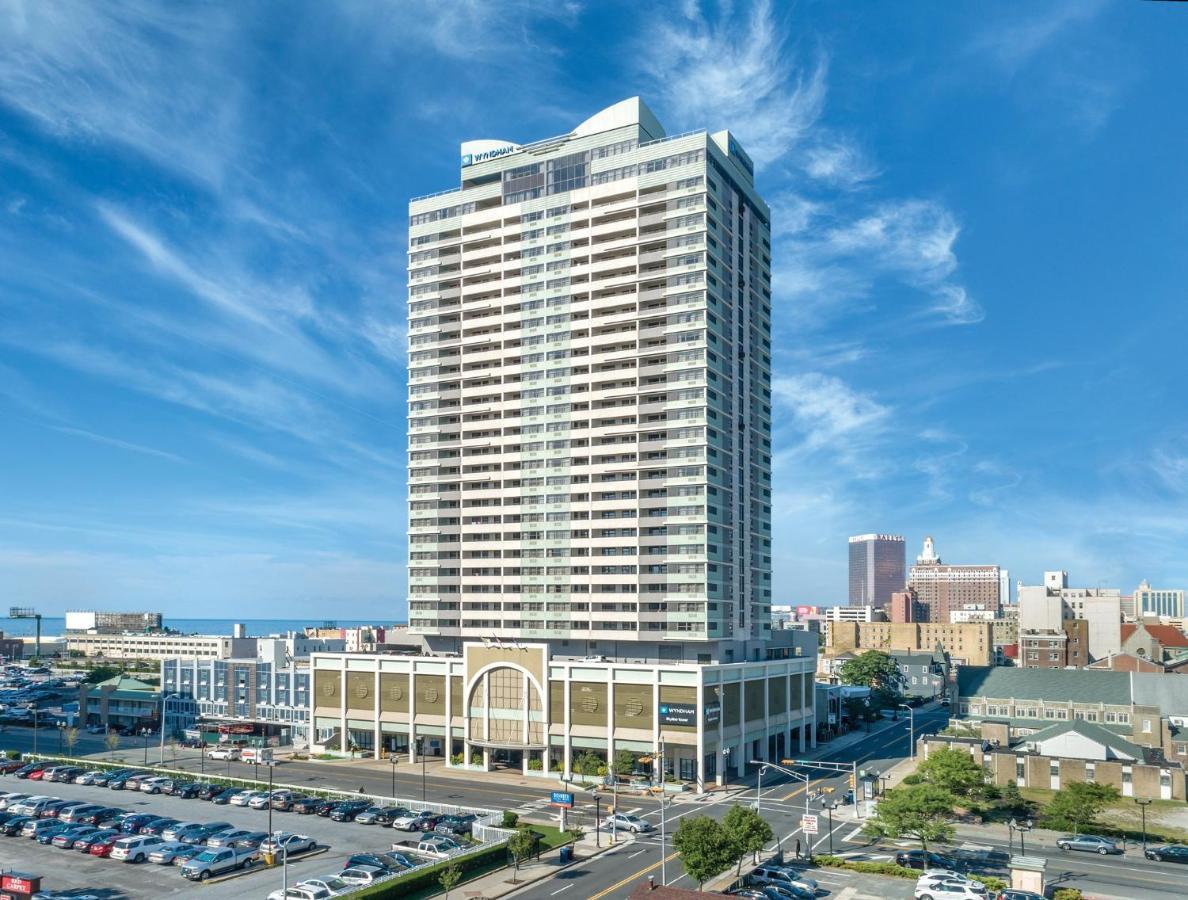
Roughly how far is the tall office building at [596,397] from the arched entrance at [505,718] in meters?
11.7

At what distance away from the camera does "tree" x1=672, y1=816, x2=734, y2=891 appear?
6444cm

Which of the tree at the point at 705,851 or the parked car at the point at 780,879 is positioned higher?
the tree at the point at 705,851

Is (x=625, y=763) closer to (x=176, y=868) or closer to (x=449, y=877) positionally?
(x=449, y=877)

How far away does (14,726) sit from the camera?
557 feet

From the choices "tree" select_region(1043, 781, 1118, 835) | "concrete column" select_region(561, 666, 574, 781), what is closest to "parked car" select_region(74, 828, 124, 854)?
"concrete column" select_region(561, 666, 574, 781)

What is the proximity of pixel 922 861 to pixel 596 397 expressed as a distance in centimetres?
7421

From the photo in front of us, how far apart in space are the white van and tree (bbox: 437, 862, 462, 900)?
27112mm

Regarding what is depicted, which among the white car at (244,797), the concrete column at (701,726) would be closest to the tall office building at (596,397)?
the concrete column at (701,726)

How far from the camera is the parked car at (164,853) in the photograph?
3063 inches

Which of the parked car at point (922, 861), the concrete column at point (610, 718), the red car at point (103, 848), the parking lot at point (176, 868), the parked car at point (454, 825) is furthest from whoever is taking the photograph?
the concrete column at point (610, 718)

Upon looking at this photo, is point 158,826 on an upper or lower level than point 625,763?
upper

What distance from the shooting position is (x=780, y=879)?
6956 cm

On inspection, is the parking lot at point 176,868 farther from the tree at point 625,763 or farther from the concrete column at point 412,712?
the concrete column at point 412,712

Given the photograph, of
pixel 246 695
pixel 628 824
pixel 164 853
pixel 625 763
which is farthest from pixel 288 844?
pixel 246 695
